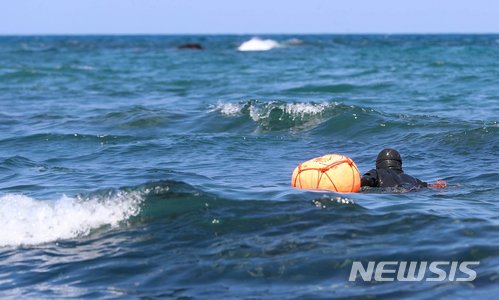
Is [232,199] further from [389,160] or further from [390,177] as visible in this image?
[389,160]

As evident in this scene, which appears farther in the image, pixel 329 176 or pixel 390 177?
pixel 390 177

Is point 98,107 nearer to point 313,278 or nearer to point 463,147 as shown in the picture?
point 463,147

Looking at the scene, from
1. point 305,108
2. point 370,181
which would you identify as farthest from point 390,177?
point 305,108

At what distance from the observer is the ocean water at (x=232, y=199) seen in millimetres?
7309

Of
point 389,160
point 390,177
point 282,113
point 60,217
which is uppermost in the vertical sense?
point 389,160

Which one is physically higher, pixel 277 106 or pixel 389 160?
pixel 389 160

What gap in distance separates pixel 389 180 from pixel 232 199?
200 centimetres

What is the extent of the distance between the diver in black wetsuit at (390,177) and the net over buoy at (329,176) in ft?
1.18

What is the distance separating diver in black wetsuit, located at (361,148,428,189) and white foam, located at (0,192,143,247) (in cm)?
282

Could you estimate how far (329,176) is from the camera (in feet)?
32.8

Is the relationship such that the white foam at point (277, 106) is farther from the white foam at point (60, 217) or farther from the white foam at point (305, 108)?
the white foam at point (60, 217)

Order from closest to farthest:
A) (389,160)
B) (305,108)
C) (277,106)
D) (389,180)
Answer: (389,180) < (389,160) < (305,108) < (277,106)

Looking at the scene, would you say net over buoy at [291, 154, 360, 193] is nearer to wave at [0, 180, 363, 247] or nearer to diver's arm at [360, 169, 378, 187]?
diver's arm at [360, 169, 378, 187]

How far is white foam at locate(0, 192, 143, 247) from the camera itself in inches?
340
